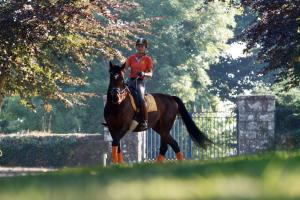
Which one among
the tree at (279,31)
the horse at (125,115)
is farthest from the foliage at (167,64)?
the horse at (125,115)

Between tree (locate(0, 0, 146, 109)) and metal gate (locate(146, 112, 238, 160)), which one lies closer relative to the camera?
tree (locate(0, 0, 146, 109))

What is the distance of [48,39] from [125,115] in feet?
14.4

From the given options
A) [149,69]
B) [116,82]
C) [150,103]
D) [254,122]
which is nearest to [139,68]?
[149,69]

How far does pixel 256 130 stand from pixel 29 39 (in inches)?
412

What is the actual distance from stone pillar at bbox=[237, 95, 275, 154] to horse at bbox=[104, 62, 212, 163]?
8728 millimetres

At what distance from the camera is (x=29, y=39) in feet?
63.9

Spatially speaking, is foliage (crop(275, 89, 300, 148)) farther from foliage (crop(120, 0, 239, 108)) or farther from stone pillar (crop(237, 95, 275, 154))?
foliage (crop(120, 0, 239, 108))

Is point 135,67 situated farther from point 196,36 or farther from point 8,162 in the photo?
point 196,36

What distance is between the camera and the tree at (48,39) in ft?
63.4

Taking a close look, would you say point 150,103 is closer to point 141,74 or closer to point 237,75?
point 141,74

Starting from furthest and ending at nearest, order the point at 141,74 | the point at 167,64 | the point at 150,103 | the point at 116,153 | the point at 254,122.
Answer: the point at 167,64 < the point at 254,122 < the point at 150,103 < the point at 141,74 < the point at 116,153

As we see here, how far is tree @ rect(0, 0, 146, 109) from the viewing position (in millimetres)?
19312

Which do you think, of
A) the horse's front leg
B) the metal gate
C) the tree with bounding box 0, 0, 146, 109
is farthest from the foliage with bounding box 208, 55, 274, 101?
the horse's front leg

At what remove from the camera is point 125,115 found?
16703 mm
